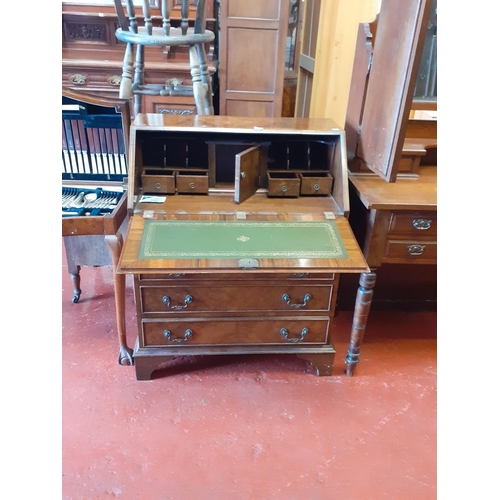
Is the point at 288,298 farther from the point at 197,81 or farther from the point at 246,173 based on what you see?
the point at 197,81

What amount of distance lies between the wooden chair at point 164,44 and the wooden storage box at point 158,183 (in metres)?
0.51

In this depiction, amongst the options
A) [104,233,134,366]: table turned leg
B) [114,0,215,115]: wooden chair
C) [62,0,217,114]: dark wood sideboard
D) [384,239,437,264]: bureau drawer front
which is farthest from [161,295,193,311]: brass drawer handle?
[62,0,217,114]: dark wood sideboard

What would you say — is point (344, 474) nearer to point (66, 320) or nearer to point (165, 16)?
point (66, 320)

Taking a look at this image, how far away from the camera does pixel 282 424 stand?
1627 millimetres

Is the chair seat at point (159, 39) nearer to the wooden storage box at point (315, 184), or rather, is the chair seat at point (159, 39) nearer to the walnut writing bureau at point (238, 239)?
the walnut writing bureau at point (238, 239)

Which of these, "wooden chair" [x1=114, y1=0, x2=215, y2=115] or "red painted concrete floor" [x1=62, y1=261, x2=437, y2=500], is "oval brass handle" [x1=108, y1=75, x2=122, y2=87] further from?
"red painted concrete floor" [x1=62, y1=261, x2=437, y2=500]

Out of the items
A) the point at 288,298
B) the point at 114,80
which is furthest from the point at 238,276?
the point at 114,80

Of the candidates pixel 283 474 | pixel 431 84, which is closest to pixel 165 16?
pixel 431 84

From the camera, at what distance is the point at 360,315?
5.61 feet

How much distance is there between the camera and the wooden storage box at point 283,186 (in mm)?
1809

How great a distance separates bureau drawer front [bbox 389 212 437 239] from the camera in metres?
1.61

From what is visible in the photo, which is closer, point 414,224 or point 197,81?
point 414,224

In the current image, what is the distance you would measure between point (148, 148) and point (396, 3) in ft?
3.64

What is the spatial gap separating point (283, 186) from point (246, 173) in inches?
7.2
